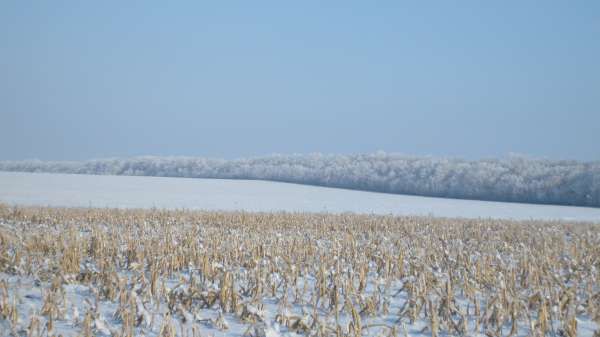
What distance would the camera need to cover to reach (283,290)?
569 cm

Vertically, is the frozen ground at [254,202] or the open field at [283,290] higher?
the frozen ground at [254,202]

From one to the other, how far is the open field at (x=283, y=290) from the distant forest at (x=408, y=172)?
1253 inches

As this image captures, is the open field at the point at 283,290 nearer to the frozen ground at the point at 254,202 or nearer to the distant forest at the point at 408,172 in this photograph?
the frozen ground at the point at 254,202

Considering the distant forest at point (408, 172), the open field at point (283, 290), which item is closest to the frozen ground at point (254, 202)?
the distant forest at point (408, 172)

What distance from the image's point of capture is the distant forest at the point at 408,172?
38.5 m

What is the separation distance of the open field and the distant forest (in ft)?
104

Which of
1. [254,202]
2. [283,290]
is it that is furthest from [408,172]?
[283,290]

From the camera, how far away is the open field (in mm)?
4199

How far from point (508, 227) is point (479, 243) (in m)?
3.84

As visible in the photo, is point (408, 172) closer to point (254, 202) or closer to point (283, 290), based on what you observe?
point (254, 202)

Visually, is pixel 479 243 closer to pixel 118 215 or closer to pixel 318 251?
pixel 318 251

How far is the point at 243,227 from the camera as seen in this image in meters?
12.1

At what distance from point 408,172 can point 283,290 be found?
4386 centimetres

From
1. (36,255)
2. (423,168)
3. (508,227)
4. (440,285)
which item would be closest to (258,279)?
(440,285)
